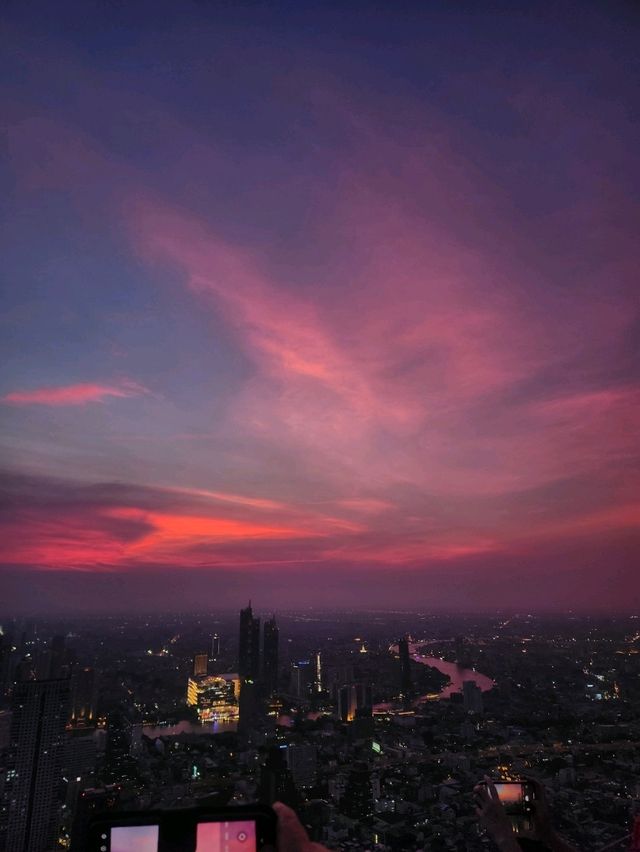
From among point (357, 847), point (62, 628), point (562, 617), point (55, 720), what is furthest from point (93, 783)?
point (562, 617)

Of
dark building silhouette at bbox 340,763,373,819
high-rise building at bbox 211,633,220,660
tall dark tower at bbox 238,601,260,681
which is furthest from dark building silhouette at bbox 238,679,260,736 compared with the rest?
dark building silhouette at bbox 340,763,373,819

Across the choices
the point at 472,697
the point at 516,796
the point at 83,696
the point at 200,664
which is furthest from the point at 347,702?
the point at 516,796

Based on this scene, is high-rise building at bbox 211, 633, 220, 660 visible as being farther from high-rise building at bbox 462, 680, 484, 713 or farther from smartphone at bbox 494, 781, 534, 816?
smartphone at bbox 494, 781, 534, 816

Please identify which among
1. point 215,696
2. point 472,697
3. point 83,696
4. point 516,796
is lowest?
point 215,696

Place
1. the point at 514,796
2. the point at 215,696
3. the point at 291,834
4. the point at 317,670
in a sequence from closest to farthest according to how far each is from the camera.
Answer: the point at 291,834 → the point at 514,796 → the point at 215,696 → the point at 317,670

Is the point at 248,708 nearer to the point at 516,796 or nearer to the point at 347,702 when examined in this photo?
the point at 347,702

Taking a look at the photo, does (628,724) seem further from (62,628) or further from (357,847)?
(62,628)

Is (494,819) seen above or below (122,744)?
A: above
